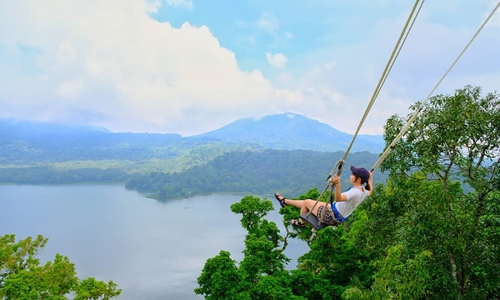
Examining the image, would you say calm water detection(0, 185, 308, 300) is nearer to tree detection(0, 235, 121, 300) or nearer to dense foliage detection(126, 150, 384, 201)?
dense foliage detection(126, 150, 384, 201)

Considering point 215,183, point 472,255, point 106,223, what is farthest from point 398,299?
point 215,183

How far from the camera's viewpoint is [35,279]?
27.8 ft

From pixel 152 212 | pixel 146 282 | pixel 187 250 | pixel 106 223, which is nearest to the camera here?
pixel 146 282

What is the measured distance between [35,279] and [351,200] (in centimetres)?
772

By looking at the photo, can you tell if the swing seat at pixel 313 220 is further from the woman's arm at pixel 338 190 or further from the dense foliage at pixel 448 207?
the dense foliage at pixel 448 207

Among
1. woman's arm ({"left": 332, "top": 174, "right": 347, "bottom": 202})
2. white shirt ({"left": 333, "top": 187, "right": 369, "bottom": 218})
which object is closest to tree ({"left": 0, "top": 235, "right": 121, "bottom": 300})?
white shirt ({"left": 333, "top": 187, "right": 369, "bottom": 218})

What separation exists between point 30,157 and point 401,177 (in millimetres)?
209906

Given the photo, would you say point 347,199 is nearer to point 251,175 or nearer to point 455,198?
point 455,198

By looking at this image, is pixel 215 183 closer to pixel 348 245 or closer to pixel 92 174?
pixel 92 174

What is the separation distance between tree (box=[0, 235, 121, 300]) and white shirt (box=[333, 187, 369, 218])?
6.97 metres

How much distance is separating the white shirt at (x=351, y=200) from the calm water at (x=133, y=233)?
1092 inches

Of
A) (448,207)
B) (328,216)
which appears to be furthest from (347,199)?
(448,207)

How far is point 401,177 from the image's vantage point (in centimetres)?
593

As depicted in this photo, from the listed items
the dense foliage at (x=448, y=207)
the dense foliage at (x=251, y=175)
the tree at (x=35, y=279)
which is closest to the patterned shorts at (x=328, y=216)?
the dense foliage at (x=448, y=207)
